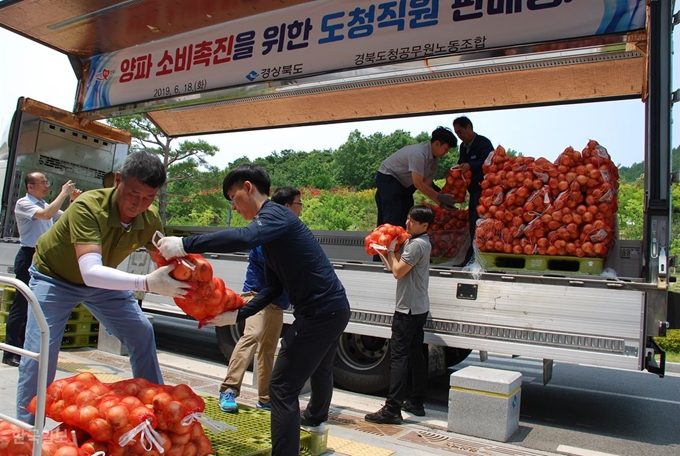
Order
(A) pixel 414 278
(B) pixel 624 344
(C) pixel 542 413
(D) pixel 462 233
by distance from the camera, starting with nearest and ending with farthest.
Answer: (B) pixel 624 344, (A) pixel 414 278, (C) pixel 542 413, (D) pixel 462 233

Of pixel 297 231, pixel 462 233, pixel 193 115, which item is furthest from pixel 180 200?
pixel 297 231

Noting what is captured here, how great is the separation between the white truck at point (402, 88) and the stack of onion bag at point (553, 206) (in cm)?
34

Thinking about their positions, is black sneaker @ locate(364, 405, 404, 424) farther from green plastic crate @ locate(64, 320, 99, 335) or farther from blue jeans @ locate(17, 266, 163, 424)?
green plastic crate @ locate(64, 320, 99, 335)

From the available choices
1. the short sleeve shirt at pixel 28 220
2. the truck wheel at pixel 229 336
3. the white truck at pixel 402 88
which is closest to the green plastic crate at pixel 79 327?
the white truck at pixel 402 88

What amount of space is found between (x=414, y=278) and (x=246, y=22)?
15.4 ft

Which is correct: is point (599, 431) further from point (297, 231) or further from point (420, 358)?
point (297, 231)

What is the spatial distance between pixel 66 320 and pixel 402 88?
20.7ft

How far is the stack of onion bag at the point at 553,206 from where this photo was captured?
19.2ft

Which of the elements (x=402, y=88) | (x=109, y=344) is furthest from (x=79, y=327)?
(x=402, y=88)

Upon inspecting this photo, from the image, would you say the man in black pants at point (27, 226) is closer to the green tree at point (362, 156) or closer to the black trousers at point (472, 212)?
the black trousers at point (472, 212)

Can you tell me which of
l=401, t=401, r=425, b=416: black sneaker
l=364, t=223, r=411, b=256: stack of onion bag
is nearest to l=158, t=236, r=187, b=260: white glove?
l=364, t=223, r=411, b=256: stack of onion bag

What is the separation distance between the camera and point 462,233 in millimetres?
7785

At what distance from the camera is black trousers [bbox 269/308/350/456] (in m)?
3.30

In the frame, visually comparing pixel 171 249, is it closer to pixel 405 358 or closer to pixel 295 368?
pixel 295 368
